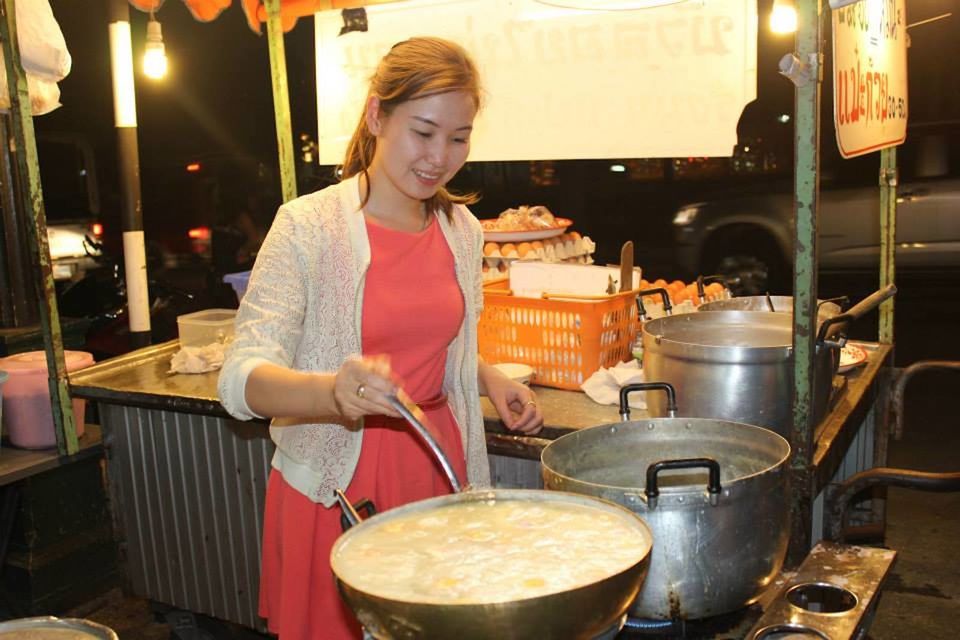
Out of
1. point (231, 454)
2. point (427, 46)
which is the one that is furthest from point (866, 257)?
point (427, 46)

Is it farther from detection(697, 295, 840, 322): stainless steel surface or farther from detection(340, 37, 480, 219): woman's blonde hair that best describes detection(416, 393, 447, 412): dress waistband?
detection(697, 295, 840, 322): stainless steel surface

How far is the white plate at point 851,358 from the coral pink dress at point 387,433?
1.52 metres

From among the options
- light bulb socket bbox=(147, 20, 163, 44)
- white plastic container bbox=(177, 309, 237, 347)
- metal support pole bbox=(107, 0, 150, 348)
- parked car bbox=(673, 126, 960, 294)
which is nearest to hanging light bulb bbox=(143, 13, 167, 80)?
light bulb socket bbox=(147, 20, 163, 44)

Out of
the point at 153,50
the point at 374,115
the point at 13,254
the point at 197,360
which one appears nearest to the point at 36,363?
the point at 197,360

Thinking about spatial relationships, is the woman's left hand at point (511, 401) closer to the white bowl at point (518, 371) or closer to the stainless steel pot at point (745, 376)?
the stainless steel pot at point (745, 376)

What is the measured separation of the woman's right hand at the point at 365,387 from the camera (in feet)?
5.09

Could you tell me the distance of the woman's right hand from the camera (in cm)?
155

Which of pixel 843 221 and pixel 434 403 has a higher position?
pixel 843 221

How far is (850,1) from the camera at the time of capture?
1.89 meters

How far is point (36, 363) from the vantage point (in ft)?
13.0

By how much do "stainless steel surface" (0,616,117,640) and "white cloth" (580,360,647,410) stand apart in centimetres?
178

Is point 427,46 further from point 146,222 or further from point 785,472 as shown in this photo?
point 146,222

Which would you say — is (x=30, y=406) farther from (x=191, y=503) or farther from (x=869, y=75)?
(x=869, y=75)

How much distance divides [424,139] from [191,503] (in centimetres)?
218
